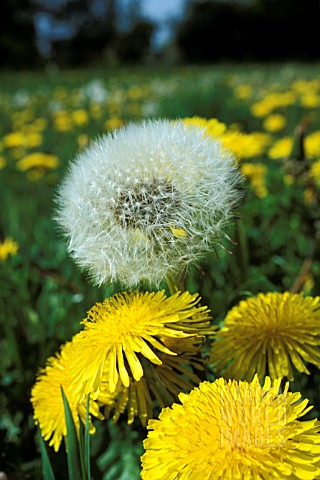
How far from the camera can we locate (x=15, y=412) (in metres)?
1.12

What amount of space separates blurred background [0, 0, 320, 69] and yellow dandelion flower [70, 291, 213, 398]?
2088cm

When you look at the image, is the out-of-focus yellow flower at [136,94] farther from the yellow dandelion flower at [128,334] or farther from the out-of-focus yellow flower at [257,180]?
the yellow dandelion flower at [128,334]

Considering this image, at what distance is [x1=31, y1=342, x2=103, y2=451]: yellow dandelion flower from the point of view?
27.8 inches

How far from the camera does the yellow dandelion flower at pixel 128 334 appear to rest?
1.88ft

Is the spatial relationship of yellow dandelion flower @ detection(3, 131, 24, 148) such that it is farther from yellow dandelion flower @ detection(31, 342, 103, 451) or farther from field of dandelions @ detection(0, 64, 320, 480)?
yellow dandelion flower @ detection(31, 342, 103, 451)

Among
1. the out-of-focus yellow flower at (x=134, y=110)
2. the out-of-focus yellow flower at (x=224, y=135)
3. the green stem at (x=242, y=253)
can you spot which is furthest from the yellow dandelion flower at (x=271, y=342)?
the out-of-focus yellow flower at (x=134, y=110)

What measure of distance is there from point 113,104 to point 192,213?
439 centimetres

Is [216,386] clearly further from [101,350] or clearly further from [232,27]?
[232,27]

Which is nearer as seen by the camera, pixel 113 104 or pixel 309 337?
pixel 309 337

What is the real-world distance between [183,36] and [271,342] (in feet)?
84.9

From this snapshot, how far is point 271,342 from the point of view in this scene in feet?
2.25

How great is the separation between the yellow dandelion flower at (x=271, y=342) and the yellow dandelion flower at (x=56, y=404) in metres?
0.17

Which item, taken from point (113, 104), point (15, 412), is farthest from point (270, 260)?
point (113, 104)

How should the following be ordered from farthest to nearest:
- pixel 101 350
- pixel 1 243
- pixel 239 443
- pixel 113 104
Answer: pixel 113 104 → pixel 1 243 → pixel 101 350 → pixel 239 443
